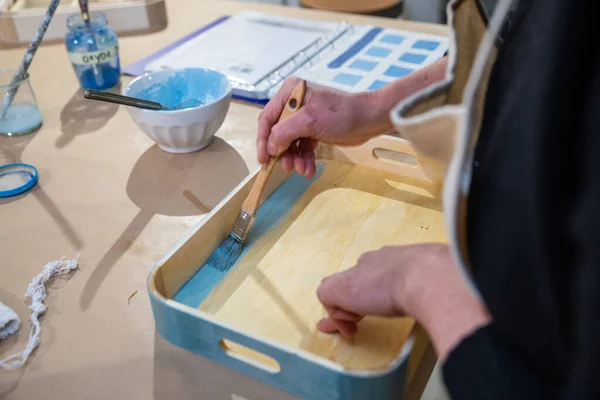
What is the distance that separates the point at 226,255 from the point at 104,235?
0.14 m

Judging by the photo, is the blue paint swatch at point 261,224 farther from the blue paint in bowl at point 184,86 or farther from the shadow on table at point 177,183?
the blue paint in bowl at point 184,86

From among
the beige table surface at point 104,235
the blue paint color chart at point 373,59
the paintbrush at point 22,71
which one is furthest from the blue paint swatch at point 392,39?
the paintbrush at point 22,71

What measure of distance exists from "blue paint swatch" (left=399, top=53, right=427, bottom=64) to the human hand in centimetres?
55

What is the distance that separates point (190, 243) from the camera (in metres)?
0.52

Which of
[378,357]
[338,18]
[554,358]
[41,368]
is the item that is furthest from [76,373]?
[338,18]

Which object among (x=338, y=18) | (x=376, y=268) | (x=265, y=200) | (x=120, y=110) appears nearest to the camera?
(x=376, y=268)

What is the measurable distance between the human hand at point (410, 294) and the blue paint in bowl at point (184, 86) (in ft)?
1.30

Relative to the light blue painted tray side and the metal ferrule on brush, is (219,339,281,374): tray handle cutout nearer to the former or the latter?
the light blue painted tray side

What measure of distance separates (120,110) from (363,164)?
0.40 m

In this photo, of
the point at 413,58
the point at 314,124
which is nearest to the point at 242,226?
the point at 314,124

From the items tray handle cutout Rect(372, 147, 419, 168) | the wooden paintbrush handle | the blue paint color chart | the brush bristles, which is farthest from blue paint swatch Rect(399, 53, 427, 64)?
the brush bristles

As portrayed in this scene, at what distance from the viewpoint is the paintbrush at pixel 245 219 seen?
0.55m

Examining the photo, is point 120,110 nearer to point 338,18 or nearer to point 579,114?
point 338,18

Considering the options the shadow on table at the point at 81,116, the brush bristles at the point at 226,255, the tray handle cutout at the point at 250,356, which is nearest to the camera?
the tray handle cutout at the point at 250,356
